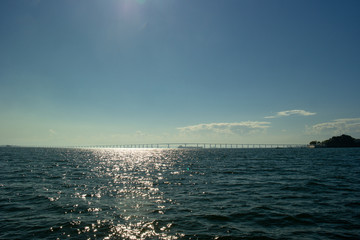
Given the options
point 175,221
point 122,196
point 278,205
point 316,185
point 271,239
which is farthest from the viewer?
→ point 316,185

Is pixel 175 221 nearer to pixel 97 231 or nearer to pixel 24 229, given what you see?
pixel 97 231

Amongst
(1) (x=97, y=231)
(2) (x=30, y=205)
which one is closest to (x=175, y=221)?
(1) (x=97, y=231)

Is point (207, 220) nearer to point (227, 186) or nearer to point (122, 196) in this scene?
point (122, 196)

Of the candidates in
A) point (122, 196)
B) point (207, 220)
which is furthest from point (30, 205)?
point (207, 220)

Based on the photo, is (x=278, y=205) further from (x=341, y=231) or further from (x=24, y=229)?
(x=24, y=229)

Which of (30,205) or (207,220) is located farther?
(30,205)

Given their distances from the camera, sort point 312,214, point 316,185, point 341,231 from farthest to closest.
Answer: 1. point 316,185
2. point 312,214
3. point 341,231

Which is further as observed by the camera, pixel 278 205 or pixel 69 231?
pixel 278 205

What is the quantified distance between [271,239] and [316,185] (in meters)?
19.5

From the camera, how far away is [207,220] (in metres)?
15.4

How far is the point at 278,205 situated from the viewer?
18891 mm

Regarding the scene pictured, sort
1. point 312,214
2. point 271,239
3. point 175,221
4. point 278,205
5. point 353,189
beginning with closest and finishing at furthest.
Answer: point 271,239, point 175,221, point 312,214, point 278,205, point 353,189

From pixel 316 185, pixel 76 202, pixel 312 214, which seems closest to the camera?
pixel 312 214

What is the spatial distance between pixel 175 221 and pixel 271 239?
6386mm
